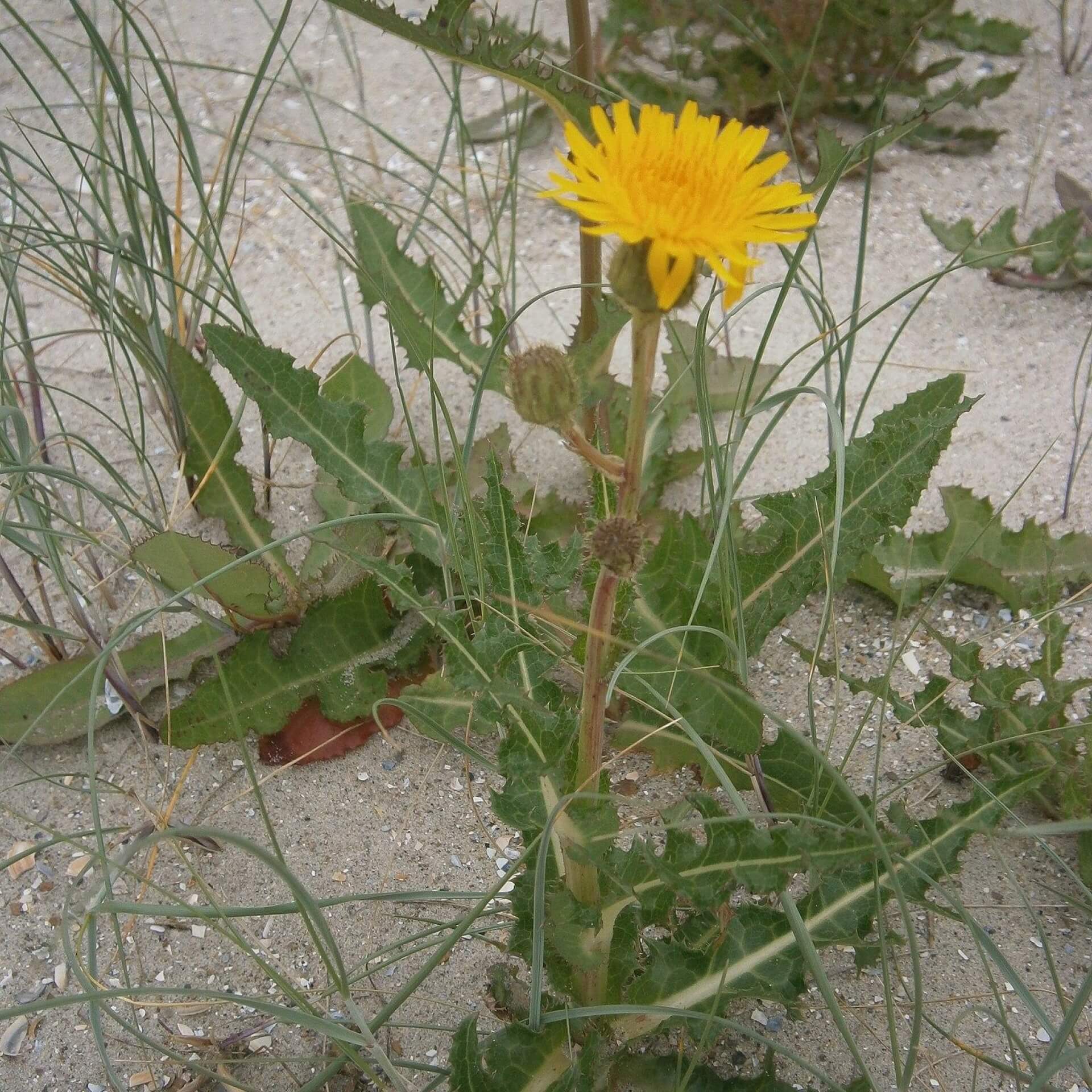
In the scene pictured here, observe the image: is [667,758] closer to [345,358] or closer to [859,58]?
[345,358]

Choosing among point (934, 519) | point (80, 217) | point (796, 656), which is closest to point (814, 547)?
point (796, 656)

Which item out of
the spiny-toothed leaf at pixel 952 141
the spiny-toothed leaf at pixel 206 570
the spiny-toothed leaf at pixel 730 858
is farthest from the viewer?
the spiny-toothed leaf at pixel 952 141

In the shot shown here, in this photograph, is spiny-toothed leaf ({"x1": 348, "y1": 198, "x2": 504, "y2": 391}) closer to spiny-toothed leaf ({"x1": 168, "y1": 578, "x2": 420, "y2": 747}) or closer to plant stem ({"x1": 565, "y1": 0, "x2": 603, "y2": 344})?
plant stem ({"x1": 565, "y1": 0, "x2": 603, "y2": 344})

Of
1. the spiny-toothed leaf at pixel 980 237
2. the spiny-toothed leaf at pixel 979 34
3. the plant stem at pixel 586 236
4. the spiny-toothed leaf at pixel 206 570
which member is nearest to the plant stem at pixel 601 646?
the plant stem at pixel 586 236

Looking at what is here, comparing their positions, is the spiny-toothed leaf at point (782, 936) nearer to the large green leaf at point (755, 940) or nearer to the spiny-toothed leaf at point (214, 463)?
the large green leaf at point (755, 940)

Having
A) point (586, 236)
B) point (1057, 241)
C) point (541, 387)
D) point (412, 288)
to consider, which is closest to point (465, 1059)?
point (541, 387)

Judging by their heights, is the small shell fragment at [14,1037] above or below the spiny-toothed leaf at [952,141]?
below

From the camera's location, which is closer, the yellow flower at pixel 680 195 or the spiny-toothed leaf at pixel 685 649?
the yellow flower at pixel 680 195
